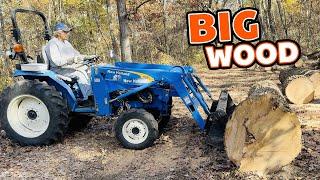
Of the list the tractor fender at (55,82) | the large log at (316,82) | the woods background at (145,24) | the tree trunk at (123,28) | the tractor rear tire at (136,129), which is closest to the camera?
the tractor rear tire at (136,129)

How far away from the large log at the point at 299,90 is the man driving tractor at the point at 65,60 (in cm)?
440

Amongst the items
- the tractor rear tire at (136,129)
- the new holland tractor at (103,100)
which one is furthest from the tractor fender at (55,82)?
the tractor rear tire at (136,129)

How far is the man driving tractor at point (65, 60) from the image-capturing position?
6801mm

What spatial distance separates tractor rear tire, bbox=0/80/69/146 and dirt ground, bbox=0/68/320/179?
197 millimetres

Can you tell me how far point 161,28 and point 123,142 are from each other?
24.5 m

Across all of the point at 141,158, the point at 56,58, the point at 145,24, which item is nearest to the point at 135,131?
the point at 141,158

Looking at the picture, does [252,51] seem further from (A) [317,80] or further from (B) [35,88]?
(B) [35,88]

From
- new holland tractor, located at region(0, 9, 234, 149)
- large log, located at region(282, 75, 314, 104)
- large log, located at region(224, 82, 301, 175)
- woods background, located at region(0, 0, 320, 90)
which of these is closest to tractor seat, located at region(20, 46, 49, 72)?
new holland tractor, located at region(0, 9, 234, 149)

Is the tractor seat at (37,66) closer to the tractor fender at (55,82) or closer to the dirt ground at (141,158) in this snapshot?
the tractor fender at (55,82)

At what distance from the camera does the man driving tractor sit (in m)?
6.80

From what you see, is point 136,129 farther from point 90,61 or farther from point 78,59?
point 90,61

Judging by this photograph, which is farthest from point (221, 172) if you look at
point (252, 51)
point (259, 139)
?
point (252, 51)

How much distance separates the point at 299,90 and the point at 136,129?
174 inches

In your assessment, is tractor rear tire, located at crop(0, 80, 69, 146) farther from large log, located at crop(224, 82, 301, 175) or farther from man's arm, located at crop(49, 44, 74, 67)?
large log, located at crop(224, 82, 301, 175)
